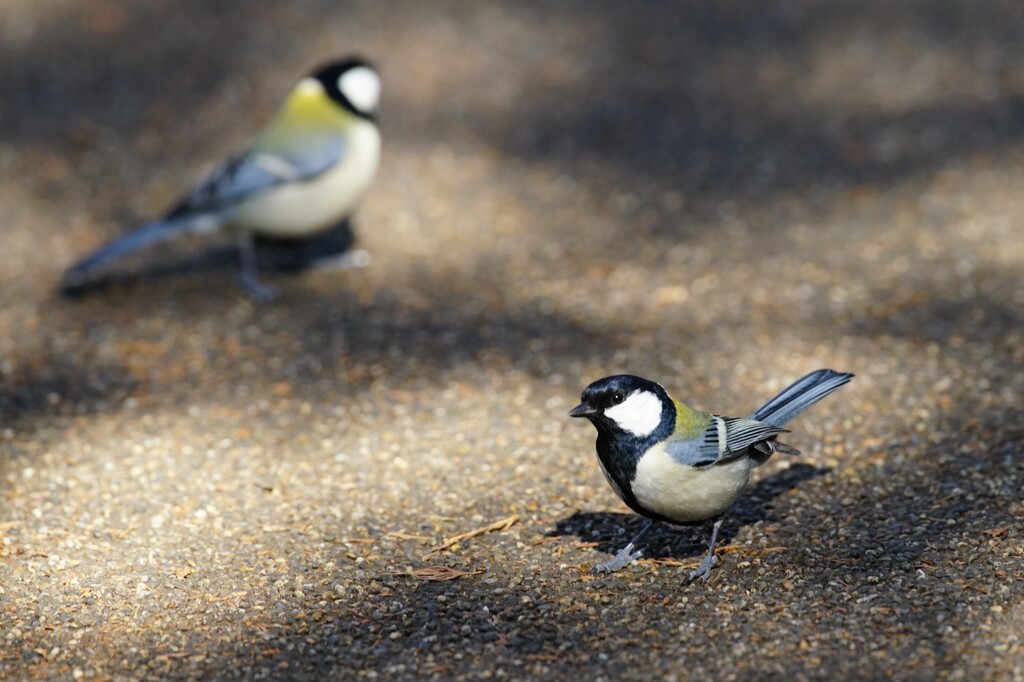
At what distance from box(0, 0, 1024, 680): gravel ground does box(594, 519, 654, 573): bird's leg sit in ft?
0.22

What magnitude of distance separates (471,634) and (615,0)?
257 inches

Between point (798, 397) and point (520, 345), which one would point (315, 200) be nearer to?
point (520, 345)

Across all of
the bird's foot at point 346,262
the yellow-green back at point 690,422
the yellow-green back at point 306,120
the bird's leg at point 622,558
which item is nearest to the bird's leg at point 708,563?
the bird's leg at point 622,558

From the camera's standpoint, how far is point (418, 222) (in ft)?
23.0

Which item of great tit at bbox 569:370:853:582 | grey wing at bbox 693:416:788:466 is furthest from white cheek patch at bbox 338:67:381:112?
grey wing at bbox 693:416:788:466

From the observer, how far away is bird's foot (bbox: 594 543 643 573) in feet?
12.6

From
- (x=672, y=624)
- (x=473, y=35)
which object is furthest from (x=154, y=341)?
(x=473, y=35)

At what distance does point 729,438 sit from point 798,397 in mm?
386

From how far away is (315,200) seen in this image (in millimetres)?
6242

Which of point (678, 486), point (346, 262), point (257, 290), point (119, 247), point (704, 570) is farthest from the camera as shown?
point (346, 262)

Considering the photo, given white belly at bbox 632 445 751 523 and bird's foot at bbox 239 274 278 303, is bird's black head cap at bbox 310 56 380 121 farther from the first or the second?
white belly at bbox 632 445 751 523

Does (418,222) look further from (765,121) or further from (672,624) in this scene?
(672,624)

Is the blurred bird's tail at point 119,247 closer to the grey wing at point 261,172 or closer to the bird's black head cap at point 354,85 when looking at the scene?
the grey wing at point 261,172

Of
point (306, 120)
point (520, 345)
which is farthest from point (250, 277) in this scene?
point (520, 345)
